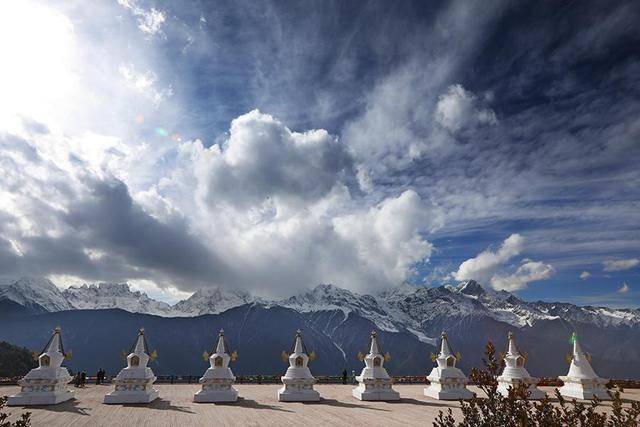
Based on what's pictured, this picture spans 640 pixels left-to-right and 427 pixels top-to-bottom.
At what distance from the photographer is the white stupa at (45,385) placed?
1054 inches

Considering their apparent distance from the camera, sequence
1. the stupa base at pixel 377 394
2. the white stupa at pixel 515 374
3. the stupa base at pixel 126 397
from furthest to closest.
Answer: the white stupa at pixel 515 374
the stupa base at pixel 377 394
the stupa base at pixel 126 397

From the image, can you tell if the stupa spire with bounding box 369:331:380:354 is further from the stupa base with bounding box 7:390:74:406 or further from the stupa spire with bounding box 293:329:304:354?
the stupa base with bounding box 7:390:74:406

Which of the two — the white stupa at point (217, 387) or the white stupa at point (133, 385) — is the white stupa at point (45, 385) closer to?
the white stupa at point (133, 385)

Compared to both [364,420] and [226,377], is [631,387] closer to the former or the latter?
[364,420]

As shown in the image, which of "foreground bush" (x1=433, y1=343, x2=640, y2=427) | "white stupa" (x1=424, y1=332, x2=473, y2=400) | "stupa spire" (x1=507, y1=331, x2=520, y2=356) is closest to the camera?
"foreground bush" (x1=433, y1=343, x2=640, y2=427)

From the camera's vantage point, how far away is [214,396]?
29.3m

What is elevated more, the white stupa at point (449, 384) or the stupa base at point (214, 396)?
the white stupa at point (449, 384)

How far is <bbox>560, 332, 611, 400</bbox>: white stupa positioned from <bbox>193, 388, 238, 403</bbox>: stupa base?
27.2 meters

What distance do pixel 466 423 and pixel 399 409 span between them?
1840cm

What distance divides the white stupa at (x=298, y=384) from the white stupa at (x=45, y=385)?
15364 mm

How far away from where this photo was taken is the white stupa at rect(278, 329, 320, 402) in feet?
99.1

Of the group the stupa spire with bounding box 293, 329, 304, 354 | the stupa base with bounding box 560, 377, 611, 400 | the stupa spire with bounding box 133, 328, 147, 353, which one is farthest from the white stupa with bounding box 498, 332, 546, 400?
the stupa spire with bounding box 133, 328, 147, 353

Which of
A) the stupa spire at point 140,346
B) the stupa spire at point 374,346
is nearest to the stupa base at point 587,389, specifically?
the stupa spire at point 374,346

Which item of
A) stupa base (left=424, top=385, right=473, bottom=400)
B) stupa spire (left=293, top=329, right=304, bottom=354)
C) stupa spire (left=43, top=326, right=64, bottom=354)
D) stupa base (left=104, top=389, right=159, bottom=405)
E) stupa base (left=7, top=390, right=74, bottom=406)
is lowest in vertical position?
stupa base (left=7, top=390, right=74, bottom=406)
